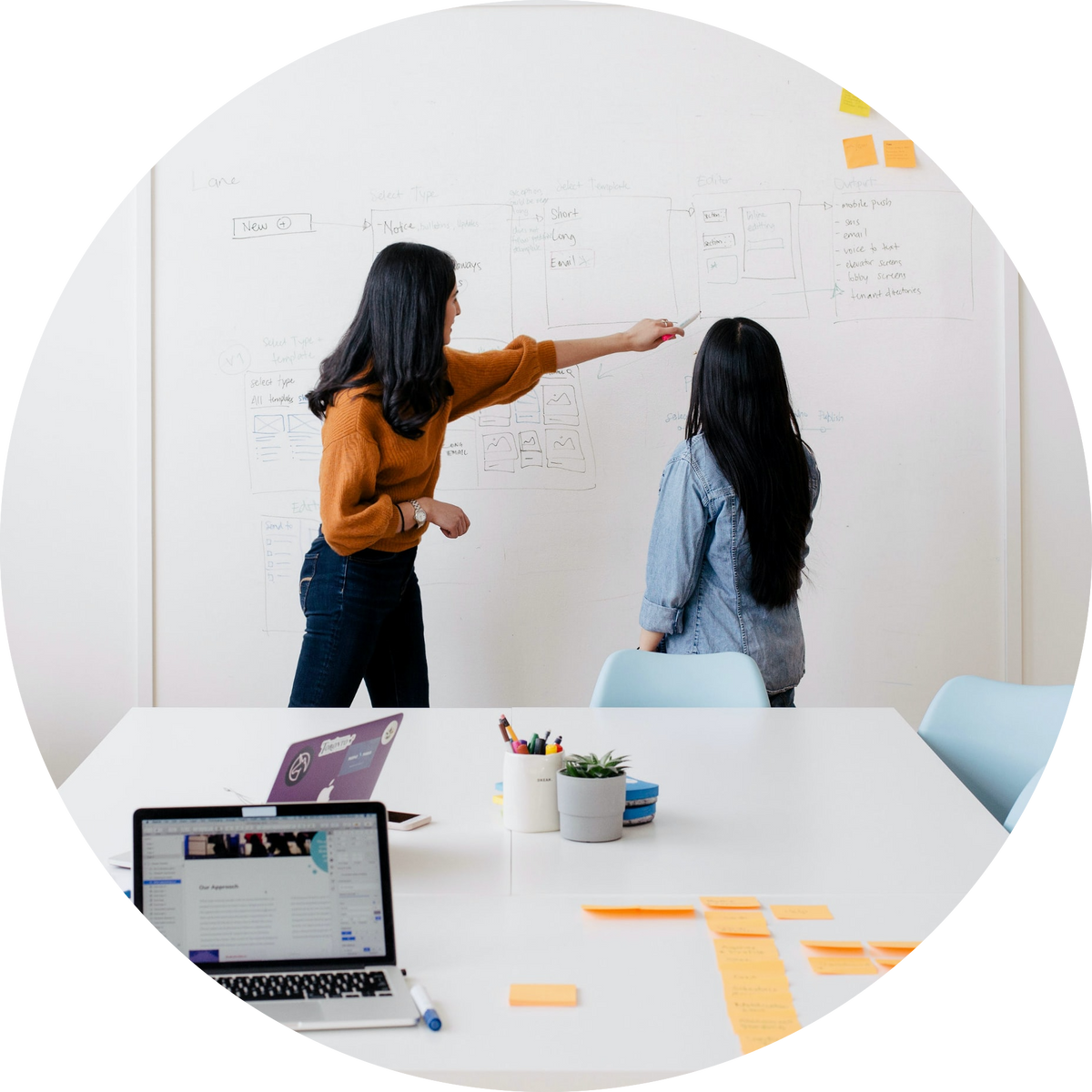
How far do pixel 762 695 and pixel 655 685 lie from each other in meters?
0.25

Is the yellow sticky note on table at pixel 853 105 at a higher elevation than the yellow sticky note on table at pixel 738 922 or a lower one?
higher

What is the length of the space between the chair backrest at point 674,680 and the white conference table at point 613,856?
0.20 meters

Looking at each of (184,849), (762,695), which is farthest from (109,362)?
(184,849)

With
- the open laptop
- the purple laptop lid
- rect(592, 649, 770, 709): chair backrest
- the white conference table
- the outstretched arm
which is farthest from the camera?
the outstretched arm

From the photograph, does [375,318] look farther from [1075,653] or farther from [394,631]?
[1075,653]

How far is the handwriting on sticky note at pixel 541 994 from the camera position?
3.16 feet

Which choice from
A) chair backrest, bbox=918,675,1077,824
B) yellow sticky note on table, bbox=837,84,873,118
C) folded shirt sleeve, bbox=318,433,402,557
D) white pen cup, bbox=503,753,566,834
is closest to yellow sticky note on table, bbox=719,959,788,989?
white pen cup, bbox=503,753,566,834

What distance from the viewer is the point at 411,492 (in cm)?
260

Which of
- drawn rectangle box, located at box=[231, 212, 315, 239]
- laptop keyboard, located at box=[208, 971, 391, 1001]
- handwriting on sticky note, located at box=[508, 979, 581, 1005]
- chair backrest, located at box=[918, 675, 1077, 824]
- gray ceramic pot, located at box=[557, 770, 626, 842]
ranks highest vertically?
drawn rectangle box, located at box=[231, 212, 315, 239]

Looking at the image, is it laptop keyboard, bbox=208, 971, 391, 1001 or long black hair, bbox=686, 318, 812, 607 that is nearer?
laptop keyboard, bbox=208, 971, 391, 1001

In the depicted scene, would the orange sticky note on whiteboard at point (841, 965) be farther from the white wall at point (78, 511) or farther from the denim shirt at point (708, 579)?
the white wall at point (78, 511)

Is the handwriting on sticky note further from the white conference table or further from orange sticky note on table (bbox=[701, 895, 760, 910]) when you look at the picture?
orange sticky note on table (bbox=[701, 895, 760, 910])

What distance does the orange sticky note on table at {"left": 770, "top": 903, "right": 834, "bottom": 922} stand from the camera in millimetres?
1136

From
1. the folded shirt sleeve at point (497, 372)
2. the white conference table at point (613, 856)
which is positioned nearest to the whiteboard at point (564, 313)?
the folded shirt sleeve at point (497, 372)
